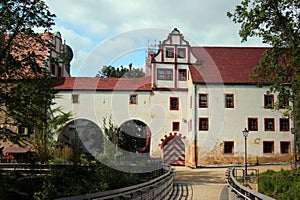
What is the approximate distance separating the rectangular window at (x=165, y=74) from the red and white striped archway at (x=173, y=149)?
5.38 m

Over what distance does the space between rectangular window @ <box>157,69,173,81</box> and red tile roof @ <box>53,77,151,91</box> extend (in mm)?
1611

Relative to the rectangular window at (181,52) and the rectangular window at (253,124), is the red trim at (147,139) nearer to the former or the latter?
the rectangular window at (181,52)

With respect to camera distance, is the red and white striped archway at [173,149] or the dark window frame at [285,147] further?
the red and white striped archway at [173,149]

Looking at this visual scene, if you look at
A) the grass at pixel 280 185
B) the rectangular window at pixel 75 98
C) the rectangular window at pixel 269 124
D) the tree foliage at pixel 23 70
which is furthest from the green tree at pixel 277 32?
the rectangular window at pixel 75 98

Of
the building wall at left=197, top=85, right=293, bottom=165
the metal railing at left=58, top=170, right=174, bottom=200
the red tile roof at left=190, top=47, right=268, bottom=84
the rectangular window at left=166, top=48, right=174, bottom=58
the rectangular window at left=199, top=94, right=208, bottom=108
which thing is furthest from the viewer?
the rectangular window at left=166, top=48, right=174, bottom=58

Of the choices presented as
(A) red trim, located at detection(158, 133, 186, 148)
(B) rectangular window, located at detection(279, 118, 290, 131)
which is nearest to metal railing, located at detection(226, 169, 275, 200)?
(A) red trim, located at detection(158, 133, 186, 148)

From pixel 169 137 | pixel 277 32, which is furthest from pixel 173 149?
pixel 277 32

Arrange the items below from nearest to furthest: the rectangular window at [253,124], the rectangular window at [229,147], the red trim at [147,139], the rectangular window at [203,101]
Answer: the rectangular window at [229,147] → the rectangular window at [253,124] → the rectangular window at [203,101] → the red trim at [147,139]

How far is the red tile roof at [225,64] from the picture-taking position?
3712 cm

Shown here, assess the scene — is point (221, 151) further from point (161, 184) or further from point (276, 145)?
point (161, 184)

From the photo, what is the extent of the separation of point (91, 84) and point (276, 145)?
18.7 m

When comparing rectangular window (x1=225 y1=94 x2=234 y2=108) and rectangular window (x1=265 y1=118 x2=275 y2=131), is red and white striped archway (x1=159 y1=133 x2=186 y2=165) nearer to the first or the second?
rectangular window (x1=225 y1=94 x2=234 y2=108)

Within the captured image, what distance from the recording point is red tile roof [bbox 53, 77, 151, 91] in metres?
39.9

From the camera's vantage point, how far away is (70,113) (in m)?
39.2
